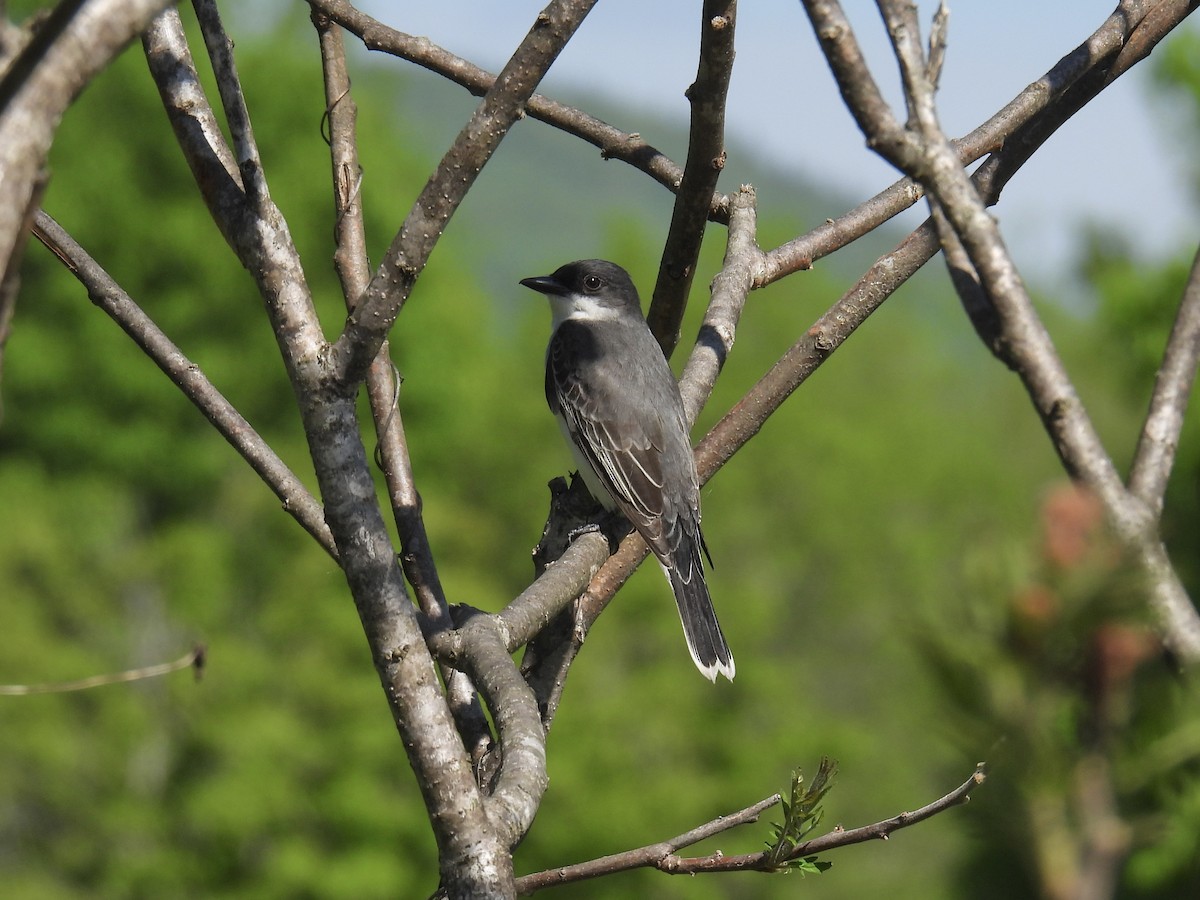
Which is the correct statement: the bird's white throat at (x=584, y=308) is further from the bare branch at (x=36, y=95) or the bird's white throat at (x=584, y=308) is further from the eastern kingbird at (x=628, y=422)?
the bare branch at (x=36, y=95)

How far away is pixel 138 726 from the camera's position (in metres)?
25.6

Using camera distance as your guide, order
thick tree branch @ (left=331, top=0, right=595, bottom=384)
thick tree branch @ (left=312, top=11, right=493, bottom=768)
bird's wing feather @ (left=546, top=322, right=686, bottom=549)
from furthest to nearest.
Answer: bird's wing feather @ (left=546, top=322, right=686, bottom=549) → thick tree branch @ (left=312, top=11, right=493, bottom=768) → thick tree branch @ (left=331, top=0, right=595, bottom=384)

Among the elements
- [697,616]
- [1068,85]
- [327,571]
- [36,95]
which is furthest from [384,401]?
[327,571]

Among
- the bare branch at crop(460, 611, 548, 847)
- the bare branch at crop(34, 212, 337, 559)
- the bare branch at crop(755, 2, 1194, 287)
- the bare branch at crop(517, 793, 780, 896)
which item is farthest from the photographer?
the bare branch at crop(755, 2, 1194, 287)

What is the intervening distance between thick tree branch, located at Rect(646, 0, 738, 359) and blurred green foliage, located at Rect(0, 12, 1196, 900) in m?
12.2

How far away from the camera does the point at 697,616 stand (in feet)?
18.9

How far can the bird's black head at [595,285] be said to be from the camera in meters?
7.18

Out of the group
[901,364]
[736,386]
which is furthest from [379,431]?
[901,364]

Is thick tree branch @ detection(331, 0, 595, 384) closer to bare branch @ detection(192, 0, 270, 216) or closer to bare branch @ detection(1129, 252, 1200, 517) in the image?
bare branch @ detection(192, 0, 270, 216)

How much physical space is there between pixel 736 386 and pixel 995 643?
125 ft

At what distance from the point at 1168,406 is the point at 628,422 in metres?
4.38

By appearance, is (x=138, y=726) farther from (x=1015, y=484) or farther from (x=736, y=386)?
(x=1015, y=484)

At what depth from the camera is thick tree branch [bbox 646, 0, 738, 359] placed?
3.27 metres

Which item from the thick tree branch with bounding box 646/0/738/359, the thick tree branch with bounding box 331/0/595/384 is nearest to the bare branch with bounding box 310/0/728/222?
the thick tree branch with bounding box 646/0/738/359
